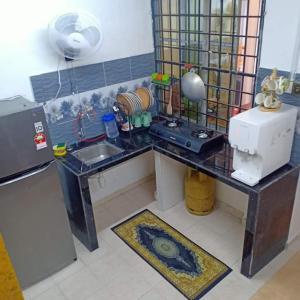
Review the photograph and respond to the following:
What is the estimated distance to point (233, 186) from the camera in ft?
5.66

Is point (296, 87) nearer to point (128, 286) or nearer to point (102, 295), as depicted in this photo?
point (128, 286)

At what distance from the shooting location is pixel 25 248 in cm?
182

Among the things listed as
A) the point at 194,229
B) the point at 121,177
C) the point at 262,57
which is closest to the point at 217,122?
the point at 262,57

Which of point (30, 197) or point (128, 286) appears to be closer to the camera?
point (30, 197)

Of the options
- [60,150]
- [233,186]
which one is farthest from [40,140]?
[233,186]

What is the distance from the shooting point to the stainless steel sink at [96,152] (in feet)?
7.35

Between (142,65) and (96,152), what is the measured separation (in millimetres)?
802

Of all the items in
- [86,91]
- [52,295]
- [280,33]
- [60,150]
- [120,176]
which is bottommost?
[52,295]

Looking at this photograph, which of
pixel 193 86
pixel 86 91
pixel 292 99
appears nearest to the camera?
pixel 292 99

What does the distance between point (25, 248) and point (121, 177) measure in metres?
1.11

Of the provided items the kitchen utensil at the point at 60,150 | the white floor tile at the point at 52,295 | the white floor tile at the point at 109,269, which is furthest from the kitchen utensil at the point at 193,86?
the white floor tile at the point at 52,295

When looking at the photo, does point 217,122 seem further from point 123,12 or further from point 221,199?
point 123,12

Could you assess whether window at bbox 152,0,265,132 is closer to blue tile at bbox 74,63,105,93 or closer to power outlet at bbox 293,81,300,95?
power outlet at bbox 293,81,300,95

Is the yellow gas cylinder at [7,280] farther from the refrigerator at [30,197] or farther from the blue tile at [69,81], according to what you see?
the blue tile at [69,81]
